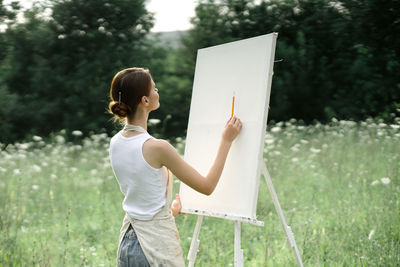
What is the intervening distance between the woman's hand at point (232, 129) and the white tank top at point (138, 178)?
40cm

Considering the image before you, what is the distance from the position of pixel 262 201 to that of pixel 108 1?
7.43 m

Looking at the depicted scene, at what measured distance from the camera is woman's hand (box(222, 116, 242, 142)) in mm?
2045

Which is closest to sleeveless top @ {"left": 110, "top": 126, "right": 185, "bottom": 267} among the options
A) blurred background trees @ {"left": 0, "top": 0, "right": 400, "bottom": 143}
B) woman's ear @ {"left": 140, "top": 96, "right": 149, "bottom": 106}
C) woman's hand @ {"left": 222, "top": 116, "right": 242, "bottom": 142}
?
woman's ear @ {"left": 140, "top": 96, "right": 149, "bottom": 106}

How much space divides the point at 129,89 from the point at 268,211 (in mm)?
2886

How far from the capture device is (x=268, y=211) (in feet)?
14.1

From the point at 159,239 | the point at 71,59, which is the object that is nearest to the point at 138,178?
the point at 159,239

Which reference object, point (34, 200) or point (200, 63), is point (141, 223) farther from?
point (34, 200)

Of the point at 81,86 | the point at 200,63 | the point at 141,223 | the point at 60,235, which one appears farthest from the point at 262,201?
the point at 81,86

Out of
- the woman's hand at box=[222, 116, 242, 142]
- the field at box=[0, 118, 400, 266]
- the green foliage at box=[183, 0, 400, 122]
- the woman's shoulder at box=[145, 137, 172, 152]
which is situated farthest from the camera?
the green foliage at box=[183, 0, 400, 122]

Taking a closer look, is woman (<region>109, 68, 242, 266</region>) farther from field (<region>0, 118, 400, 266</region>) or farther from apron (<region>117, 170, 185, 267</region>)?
field (<region>0, 118, 400, 266</region>)

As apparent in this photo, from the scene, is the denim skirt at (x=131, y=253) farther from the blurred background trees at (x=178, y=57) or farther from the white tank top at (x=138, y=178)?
the blurred background trees at (x=178, y=57)

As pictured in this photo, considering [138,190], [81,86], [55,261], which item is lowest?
[81,86]

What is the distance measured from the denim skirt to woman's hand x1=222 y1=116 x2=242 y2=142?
603mm

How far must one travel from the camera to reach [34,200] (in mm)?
4707
